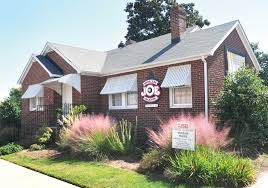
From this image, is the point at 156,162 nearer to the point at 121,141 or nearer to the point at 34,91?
the point at 121,141

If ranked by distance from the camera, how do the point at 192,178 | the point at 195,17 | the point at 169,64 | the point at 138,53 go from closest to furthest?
1. the point at 192,178
2. the point at 169,64
3. the point at 138,53
4. the point at 195,17

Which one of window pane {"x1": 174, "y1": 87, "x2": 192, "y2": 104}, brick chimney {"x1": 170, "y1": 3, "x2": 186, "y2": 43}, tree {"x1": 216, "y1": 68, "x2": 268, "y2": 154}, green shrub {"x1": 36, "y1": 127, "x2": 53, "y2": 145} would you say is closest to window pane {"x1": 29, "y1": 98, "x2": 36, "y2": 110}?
green shrub {"x1": 36, "y1": 127, "x2": 53, "y2": 145}

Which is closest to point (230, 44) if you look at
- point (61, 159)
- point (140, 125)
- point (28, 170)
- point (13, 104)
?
point (140, 125)

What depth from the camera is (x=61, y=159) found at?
1280 centimetres

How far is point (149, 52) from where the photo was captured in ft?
58.5

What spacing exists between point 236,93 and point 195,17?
29.2 meters

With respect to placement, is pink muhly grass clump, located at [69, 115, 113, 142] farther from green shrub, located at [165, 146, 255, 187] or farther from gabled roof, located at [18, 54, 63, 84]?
gabled roof, located at [18, 54, 63, 84]

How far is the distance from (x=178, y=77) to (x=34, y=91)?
34.0ft

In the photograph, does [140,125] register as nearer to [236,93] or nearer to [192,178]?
[236,93]

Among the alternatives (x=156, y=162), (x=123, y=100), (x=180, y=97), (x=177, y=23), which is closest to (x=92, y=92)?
(x=123, y=100)

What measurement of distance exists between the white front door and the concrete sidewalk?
7548 mm

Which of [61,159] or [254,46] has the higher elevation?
[254,46]

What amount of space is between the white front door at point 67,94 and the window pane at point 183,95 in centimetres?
668

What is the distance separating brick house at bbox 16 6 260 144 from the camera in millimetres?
14298
